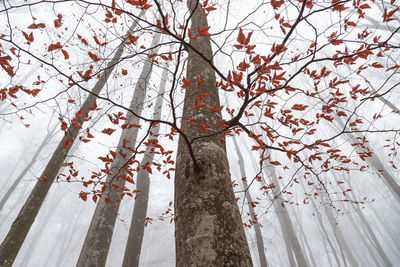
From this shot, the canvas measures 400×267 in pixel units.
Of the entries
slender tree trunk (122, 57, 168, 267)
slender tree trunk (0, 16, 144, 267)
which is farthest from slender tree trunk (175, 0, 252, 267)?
slender tree trunk (122, 57, 168, 267)

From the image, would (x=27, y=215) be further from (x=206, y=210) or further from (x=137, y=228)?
(x=206, y=210)

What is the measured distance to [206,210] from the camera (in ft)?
2.93

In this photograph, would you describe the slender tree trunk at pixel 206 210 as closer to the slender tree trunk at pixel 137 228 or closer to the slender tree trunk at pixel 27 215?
the slender tree trunk at pixel 27 215

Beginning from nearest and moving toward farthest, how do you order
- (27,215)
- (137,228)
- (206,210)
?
1. (206,210)
2. (27,215)
3. (137,228)

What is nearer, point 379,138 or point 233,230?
point 233,230

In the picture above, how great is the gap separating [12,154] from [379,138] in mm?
63357

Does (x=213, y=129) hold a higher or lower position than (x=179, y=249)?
higher

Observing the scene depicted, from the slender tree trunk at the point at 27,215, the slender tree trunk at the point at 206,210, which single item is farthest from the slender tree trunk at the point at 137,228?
the slender tree trunk at the point at 206,210

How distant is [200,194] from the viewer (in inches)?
37.6

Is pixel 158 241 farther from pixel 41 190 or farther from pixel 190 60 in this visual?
pixel 190 60

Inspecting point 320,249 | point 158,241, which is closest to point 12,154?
point 158,241

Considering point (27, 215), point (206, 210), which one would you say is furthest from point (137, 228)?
point (206, 210)

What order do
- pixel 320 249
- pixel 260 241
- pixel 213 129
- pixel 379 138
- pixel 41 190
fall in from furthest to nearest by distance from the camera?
pixel 320 249 → pixel 379 138 → pixel 260 241 → pixel 41 190 → pixel 213 129

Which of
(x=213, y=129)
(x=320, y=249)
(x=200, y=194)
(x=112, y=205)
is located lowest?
(x=200, y=194)
